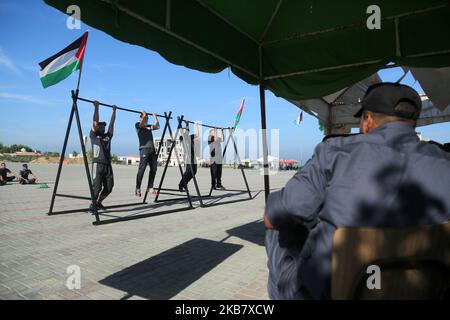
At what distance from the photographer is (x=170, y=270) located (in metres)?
3.70

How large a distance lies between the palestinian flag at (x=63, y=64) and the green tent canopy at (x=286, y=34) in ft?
11.5

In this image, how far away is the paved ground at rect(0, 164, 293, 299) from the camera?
10.2 ft

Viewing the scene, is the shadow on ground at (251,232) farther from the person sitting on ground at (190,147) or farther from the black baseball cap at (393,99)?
the black baseball cap at (393,99)

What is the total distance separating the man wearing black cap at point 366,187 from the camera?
1.26m

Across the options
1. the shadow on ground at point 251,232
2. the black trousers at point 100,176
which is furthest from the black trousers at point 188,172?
the shadow on ground at point 251,232

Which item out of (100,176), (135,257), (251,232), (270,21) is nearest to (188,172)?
(100,176)

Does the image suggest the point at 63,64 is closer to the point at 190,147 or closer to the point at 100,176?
the point at 100,176

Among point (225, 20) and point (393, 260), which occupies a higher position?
point (225, 20)

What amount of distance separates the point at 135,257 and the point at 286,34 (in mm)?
3639

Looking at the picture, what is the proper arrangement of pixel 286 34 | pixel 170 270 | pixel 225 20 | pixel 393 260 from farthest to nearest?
1. pixel 286 34
2. pixel 170 270
3. pixel 225 20
4. pixel 393 260

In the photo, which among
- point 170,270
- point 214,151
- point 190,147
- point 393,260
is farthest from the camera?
point 214,151

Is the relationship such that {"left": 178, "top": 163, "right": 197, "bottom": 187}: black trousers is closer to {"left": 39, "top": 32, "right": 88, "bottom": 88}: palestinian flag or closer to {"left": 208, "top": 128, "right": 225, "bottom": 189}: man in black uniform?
{"left": 208, "top": 128, "right": 225, "bottom": 189}: man in black uniform

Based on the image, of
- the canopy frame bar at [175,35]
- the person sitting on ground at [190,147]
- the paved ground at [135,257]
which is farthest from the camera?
the person sitting on ground at [190,147]
